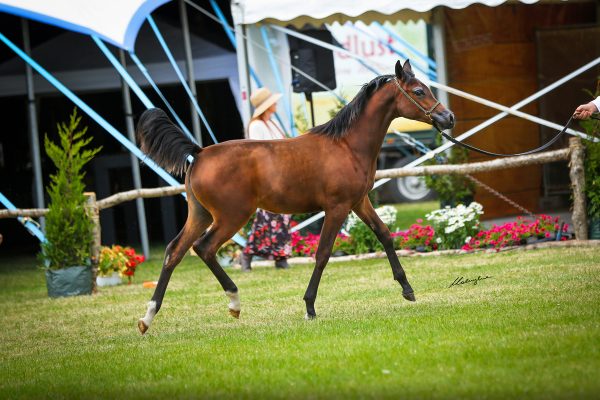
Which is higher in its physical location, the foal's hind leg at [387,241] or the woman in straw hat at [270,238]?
the foal's hind leg at [387,241]

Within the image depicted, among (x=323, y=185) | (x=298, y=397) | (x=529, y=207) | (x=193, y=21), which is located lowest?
(x=529, y=207)

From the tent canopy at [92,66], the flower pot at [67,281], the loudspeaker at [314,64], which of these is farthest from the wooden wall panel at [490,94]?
the flower pot at [67,281]

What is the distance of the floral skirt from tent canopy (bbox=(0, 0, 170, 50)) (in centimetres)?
257

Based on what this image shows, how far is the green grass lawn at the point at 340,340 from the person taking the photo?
16.1ft

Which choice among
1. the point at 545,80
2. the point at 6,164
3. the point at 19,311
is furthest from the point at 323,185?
the point at 6,164

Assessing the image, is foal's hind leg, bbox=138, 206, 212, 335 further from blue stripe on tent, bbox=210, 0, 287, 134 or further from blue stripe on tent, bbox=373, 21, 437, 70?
blue stripe on tent, bbox=373, 21, 437, 70

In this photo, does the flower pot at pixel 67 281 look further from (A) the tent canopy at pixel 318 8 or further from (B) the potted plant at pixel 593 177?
(B) the potted plant at pixel 593 177

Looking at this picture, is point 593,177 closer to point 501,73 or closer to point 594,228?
point 594,228

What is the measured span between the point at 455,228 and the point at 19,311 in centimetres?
488

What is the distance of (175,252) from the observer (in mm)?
7172

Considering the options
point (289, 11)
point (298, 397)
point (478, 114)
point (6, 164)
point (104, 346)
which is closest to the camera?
point (298, 397)

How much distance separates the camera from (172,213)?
1506cm

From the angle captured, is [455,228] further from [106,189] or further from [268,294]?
[106,189]

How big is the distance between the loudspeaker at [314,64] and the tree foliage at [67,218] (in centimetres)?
343
